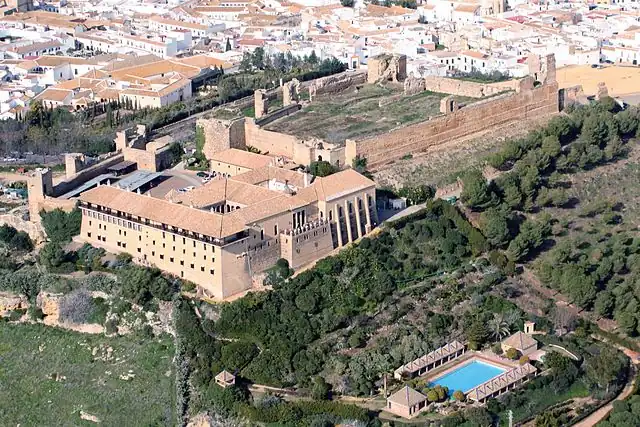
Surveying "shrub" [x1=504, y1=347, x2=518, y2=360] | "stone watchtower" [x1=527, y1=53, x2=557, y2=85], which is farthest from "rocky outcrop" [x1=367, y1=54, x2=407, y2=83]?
"shrub" [x1=504, y1=347, x2=518, y2=360]

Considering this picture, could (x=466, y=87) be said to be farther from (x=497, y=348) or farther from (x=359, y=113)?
(x=497, y=348)

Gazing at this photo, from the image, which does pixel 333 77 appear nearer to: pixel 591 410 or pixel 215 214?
pixel 215 214

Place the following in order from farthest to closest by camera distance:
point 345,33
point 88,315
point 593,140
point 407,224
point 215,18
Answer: point 215,18 < point 345,33 < point 593,140 < point 407,224 < point 88,315

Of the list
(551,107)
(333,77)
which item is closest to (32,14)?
(333,77)

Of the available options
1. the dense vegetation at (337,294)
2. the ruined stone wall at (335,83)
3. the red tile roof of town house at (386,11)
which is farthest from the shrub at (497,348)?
the red tile roof of town house at (386,11)

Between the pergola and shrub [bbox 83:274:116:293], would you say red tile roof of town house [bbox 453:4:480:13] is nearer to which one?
the pergola

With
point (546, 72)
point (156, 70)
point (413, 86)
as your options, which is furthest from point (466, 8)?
point (413, 86)
